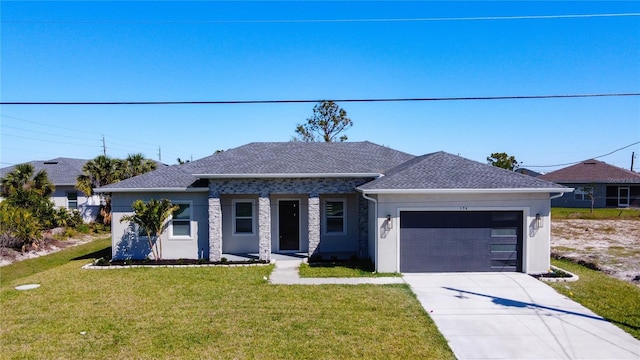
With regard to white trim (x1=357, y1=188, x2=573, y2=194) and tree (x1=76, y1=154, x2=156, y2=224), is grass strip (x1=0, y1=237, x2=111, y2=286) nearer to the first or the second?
tree (x1=76, y1=154, x2=156, y2=224)

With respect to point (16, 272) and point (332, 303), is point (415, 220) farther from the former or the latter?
point (16, 272)

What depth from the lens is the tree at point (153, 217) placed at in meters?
13.4

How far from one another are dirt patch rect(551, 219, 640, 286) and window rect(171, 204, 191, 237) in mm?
14629

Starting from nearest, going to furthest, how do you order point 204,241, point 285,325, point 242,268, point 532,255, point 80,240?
point 285,325, point 532,255, point 242,268, point 204,241, point 80,240

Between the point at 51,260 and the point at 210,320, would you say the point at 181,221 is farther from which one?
the point at 210,320

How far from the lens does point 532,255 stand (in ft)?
38.9

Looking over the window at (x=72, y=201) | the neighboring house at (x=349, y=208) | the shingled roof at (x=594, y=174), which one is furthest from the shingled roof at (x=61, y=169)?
the shingled roof at (x=594, y=174)

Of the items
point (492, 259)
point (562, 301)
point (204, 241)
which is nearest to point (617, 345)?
point (562, 301)

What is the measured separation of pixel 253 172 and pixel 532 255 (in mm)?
9726

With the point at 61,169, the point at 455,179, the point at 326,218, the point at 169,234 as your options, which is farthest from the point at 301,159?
the point at 61,169

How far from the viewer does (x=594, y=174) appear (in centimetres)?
3556

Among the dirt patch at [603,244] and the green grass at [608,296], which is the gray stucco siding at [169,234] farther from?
the dirt patch at [603,244]

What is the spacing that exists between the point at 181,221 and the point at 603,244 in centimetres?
1855

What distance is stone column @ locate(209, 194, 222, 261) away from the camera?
13.7 meters
